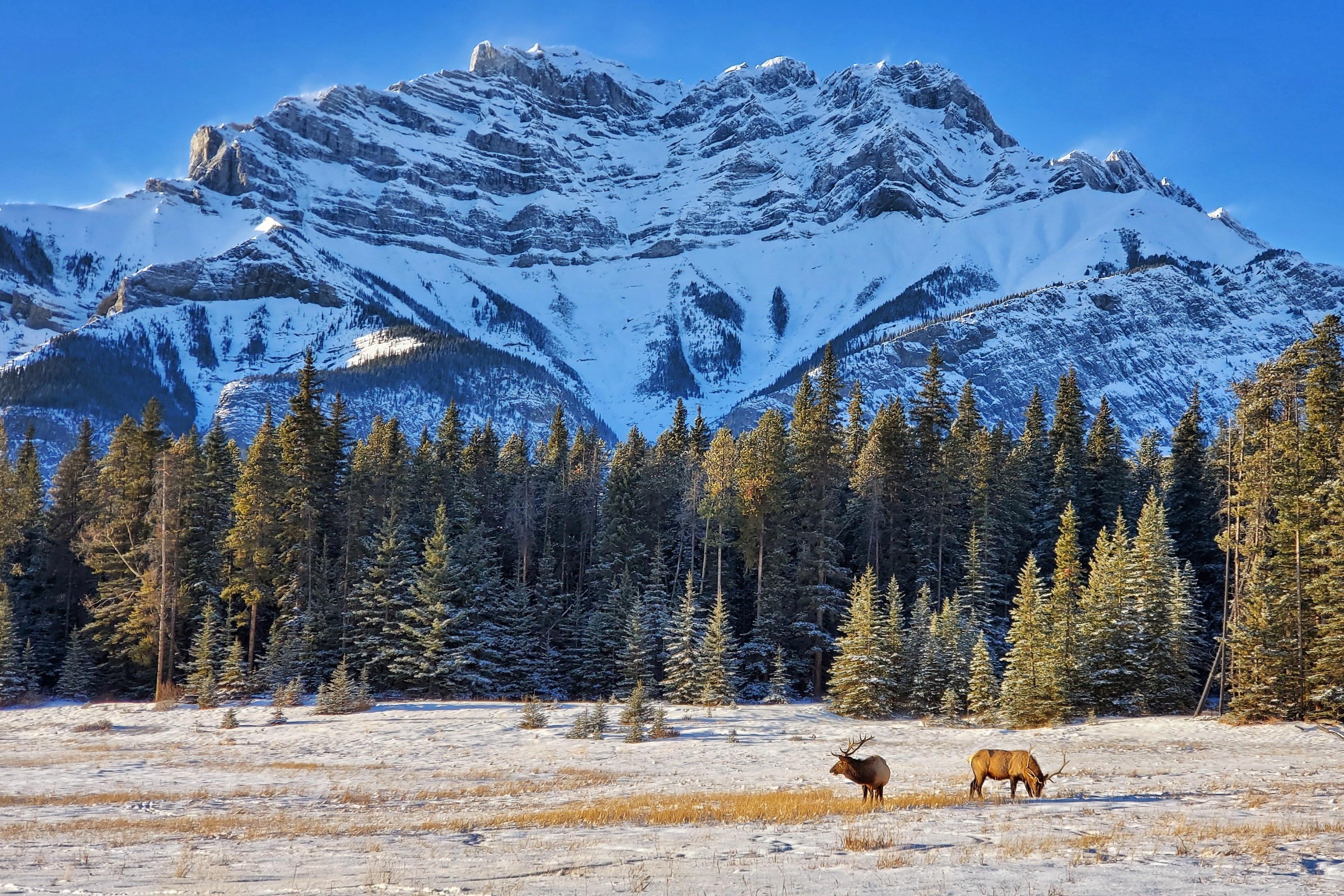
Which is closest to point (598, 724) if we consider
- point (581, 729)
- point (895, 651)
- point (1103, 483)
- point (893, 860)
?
point (581, 729)

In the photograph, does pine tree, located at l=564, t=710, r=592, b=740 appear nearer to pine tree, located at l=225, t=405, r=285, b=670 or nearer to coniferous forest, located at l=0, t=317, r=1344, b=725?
coniferous forest, located at l=0, t=317, r=1344, b=725

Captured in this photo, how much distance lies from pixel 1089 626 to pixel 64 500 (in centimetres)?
6300

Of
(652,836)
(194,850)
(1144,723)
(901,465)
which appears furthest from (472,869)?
(901,465)

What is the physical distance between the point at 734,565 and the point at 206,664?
31.2 metres

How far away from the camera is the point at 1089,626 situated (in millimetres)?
38656

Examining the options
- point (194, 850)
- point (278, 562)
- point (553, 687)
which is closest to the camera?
point (194, 850)

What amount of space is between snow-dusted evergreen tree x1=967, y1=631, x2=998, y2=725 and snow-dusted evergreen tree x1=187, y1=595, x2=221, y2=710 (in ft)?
112

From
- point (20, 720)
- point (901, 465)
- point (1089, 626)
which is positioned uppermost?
point (901, 465)

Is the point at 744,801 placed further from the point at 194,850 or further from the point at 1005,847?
the point at 194,850

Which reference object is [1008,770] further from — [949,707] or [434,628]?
[434,628]

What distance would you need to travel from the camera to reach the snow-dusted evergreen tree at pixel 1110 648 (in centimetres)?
3781

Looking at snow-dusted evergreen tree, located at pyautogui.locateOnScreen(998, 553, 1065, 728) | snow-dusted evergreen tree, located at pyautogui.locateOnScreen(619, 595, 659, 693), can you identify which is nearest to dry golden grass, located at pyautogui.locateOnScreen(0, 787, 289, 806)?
snow-dusted evergreen tree, located at pyautogui.locateOnScreen(998, 553, 1065, 728)

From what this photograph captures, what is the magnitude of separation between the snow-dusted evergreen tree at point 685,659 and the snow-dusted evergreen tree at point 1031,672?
47.3 ft

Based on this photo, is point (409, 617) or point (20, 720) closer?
point (20, 720)
